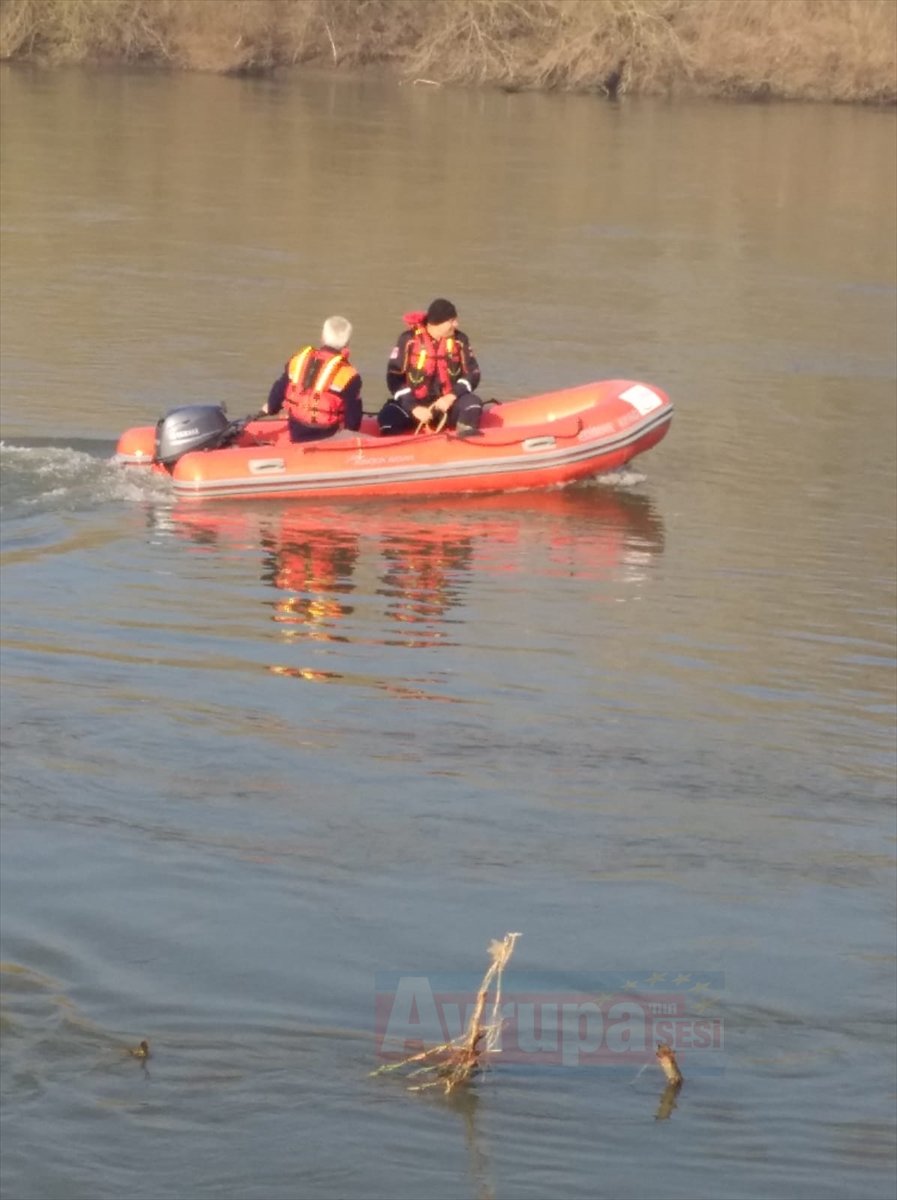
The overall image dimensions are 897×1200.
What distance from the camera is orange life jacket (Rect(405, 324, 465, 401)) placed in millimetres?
9133

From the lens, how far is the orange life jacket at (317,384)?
8820 millimetres

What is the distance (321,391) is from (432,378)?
0.58m

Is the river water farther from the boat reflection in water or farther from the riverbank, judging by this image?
the riverbank

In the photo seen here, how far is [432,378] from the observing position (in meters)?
9.19

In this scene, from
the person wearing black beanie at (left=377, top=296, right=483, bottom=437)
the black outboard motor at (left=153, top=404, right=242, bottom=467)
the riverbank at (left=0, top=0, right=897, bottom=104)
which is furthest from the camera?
the riverbank at (left=0, top=0, right=897, bottom=104)

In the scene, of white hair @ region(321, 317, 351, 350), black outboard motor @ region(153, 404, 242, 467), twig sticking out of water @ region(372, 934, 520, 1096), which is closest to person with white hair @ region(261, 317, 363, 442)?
white hair @ region(321, 317, 351, 350)

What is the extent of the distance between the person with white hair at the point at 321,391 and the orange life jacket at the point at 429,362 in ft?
1.00

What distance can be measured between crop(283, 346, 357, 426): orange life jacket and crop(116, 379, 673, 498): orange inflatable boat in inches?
5.3

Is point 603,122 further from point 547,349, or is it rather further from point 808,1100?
point 808,1100

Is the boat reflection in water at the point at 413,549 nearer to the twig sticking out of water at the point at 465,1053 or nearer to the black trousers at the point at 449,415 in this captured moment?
the black trousers at the point at 449,415

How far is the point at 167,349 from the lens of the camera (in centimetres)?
1245

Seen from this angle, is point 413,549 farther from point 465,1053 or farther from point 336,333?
point 465,1053

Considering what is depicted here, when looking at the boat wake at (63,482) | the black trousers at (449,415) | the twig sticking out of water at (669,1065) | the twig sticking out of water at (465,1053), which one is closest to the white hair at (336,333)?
the black trousers at (449,415)

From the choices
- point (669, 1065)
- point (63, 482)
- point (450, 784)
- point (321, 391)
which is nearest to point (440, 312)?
point (321, 391)
